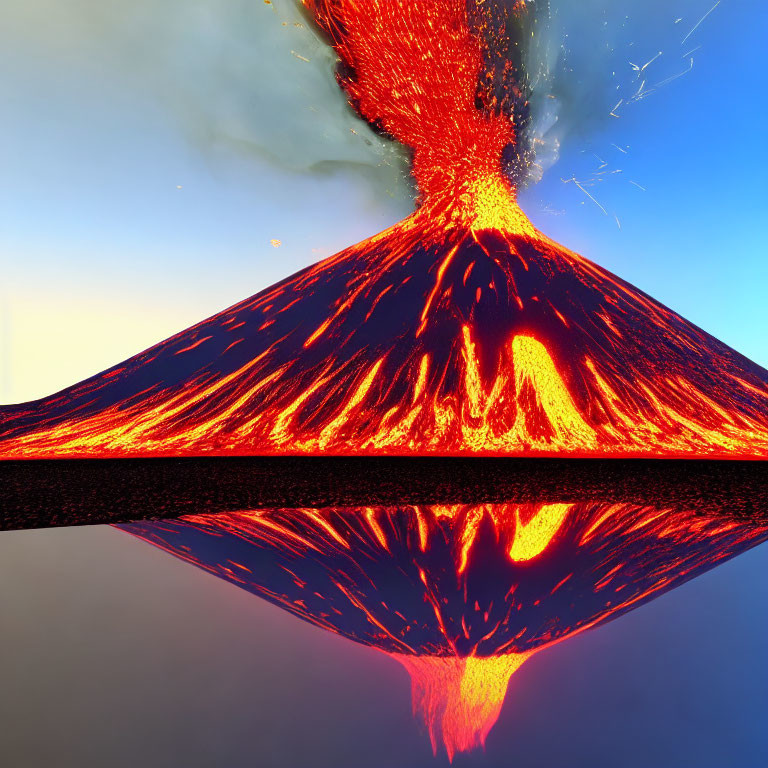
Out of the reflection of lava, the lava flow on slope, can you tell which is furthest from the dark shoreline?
the lava flow on slope

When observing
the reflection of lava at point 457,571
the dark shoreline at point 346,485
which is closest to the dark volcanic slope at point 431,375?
the dark shoreline at point 346,485

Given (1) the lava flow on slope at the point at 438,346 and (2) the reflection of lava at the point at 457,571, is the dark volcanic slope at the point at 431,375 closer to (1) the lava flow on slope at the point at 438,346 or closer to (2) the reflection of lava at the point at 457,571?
(1) the lava flow on slope at the point at 438,346

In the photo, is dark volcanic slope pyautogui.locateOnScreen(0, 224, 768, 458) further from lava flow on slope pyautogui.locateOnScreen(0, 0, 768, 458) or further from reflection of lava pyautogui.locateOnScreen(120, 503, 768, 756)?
reflection of lava pyautogui.locateOnScreen(120, 503, 768, 756)

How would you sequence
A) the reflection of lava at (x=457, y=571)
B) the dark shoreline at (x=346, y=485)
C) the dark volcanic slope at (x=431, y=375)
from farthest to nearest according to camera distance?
the dark volcanic slope at (x=431, y=375)
the dark shoreline at (x=346, y=485)
the reflection of lava at (x=457, y=571)

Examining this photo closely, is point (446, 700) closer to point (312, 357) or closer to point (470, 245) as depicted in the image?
point (312, 357)

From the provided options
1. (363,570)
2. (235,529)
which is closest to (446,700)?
(363,570)
